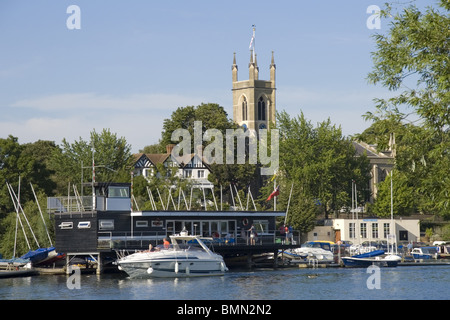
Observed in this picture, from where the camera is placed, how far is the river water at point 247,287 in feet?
154

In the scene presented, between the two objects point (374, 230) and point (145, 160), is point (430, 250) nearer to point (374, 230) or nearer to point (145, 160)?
point (374, 230)

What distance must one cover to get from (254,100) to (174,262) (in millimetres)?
120104

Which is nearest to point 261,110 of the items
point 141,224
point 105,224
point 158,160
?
point 158,160

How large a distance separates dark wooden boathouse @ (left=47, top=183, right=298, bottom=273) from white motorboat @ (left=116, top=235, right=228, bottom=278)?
4314mm

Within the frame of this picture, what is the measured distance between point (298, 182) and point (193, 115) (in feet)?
85.8

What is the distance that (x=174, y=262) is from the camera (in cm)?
5709

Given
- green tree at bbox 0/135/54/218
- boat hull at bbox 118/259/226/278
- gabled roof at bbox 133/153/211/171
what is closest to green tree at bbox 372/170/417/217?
gabled roof at bbox 133/153/211/171

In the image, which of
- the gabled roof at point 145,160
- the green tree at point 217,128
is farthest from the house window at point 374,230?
the gabled roof at point 145,160

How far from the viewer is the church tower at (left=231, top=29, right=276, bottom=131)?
6900 inches

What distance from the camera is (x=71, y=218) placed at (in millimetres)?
62969

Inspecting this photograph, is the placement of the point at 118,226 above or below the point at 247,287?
above

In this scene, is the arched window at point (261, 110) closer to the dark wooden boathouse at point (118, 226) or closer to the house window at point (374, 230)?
the house window at point (374, 230)

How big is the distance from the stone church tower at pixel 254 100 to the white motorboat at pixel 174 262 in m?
116
